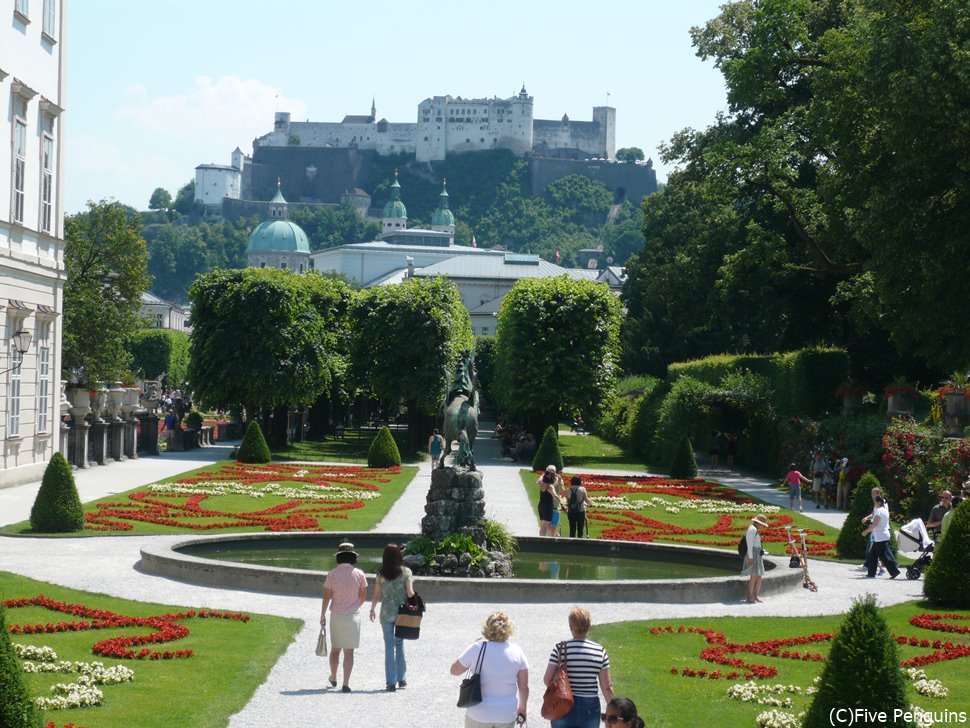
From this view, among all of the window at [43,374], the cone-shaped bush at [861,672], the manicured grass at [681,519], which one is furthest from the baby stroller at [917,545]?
the window at [43,374]

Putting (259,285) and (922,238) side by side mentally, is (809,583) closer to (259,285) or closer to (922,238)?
(922,238)

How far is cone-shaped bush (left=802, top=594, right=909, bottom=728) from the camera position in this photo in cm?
825

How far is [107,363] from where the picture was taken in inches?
2233

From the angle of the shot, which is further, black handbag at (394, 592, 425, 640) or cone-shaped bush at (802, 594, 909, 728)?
black handbag at (394, 592, 425, 640)

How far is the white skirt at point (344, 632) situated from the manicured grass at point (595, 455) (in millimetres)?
34760

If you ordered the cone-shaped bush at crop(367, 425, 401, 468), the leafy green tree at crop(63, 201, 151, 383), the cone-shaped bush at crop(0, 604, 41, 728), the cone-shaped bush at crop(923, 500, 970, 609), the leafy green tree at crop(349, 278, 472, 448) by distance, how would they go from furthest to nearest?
the leafy green tree at crop(63, 201, 151, 383), the leafy green tree at crop(349, 278, 472, 448), the cone-shaped bush at crop(367, 425, 401, 468), the cone-shaped bush at crop(923, 500, 970, 609), the cone-shaped bush at crop(0, 604, 41, 728)

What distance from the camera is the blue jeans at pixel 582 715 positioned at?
8711 millimetres

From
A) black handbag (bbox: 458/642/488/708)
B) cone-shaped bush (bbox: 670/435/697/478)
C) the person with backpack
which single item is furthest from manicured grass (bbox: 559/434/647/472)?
black handbag (bbox: 458/642/488/708)

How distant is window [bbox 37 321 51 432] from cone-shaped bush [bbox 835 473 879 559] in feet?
64.0

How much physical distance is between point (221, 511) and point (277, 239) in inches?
6257

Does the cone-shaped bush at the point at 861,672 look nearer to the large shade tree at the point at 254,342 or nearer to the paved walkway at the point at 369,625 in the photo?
the paved walkway at the point at 369,625

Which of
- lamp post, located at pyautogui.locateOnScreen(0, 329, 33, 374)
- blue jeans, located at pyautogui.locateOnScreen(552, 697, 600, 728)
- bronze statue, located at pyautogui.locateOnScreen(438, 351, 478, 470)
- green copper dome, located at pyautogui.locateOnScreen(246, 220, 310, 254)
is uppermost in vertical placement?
green copper dome, located at pyautogui.locateOnScreen(246, 220, 310, 254)

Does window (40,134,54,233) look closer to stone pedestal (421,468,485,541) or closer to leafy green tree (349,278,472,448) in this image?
stone pedestal (421,468,485,541)

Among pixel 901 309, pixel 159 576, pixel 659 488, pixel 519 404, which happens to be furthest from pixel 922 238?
pixel 519 404
